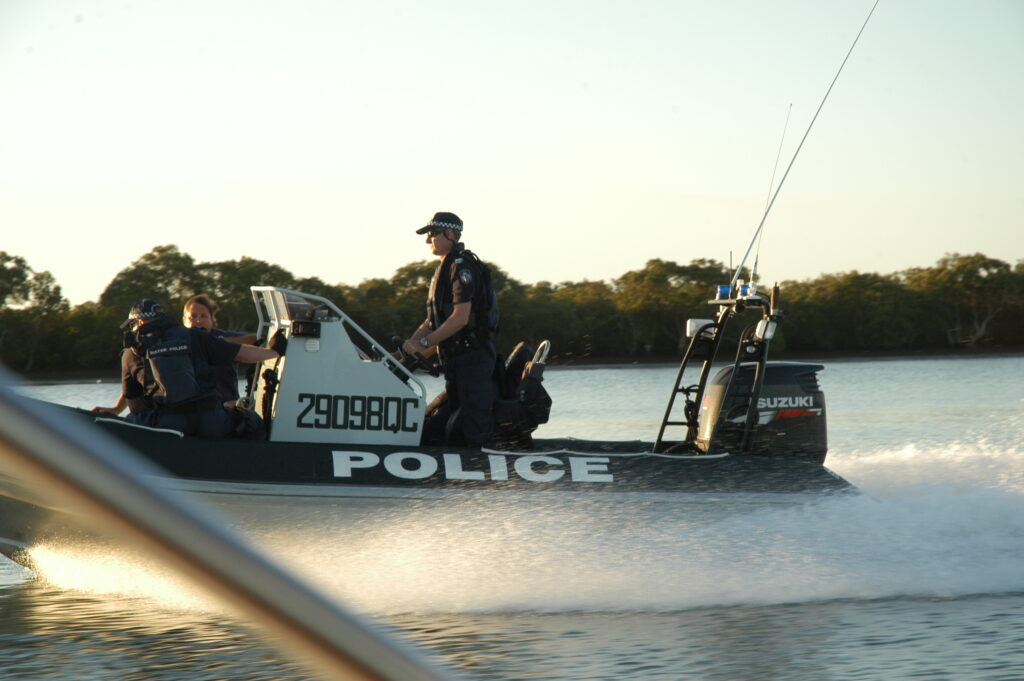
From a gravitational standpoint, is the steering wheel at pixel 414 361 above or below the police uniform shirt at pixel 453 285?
→ below

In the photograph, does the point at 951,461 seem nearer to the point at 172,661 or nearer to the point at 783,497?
the point at 783,497

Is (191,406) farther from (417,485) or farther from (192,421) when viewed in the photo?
(417,485)

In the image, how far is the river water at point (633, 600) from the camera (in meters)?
4.19

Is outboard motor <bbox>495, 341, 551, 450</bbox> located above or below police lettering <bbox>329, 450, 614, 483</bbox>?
above

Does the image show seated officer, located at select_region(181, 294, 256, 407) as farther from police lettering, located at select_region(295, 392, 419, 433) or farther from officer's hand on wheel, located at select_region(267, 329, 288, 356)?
police lettering, located at select_region(295, 392, 419, 433)

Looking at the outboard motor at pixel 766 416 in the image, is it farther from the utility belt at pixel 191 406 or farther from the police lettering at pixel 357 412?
the utility belt at pixel 191 406

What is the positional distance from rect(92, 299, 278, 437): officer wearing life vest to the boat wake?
0.73 m

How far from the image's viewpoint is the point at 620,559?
5.20m

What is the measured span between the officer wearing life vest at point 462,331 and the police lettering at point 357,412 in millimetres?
292

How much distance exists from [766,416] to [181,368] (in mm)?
3320

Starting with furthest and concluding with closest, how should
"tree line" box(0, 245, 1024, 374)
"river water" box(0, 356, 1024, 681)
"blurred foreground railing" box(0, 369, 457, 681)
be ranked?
1. "tree line" box(0, 245, 1024, 374)
2. "river water" box(0, 356, 1024, 681)
3. "blurred foreground railing" box(0, 369, 457, 681)

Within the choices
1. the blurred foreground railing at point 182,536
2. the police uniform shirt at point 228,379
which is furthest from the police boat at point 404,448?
the blurred foreground railing at point 182,536

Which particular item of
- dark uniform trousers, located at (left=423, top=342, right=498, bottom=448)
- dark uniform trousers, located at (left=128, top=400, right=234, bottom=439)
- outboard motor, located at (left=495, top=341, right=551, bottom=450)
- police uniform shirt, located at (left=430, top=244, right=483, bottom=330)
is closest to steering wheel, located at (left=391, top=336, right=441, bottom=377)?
dark uniform trousers, located at (left=423, top=342, right=498, bottom=448)

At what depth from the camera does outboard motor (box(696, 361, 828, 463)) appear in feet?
19.0
